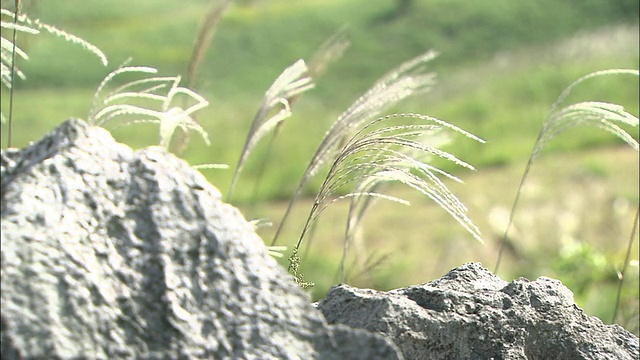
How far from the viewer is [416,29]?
63.1 ft

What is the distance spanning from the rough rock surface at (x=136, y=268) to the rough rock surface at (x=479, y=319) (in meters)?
0.26

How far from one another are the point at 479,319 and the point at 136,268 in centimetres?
77

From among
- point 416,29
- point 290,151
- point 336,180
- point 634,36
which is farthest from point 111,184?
point 416,29

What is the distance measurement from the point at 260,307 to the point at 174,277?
15 cm

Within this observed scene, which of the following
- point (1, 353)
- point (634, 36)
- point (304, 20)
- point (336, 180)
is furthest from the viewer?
point (304, 20)

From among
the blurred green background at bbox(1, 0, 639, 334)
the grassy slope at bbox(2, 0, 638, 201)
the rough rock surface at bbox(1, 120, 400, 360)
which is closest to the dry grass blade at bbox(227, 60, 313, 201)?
the blurred green background at bbox(1, 0, 639, 334)

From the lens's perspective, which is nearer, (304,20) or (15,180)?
(15,180)

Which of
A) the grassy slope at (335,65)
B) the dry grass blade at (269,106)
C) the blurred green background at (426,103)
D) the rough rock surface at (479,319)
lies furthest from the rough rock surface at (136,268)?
the grassy slope at (335,65)

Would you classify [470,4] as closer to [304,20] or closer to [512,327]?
[304,20]

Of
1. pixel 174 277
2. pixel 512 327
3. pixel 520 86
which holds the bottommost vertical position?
pixel 174 277

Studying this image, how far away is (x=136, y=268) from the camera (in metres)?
1.48

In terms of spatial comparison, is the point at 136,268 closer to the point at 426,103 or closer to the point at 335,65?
the point at 426,103

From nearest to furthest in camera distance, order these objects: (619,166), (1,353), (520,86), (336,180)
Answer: (1,353) → (336,180) → (619,166) → (520,86)

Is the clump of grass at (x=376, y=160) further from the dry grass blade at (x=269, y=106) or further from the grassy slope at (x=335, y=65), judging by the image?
the grassy slope at (x=335, y=65)
